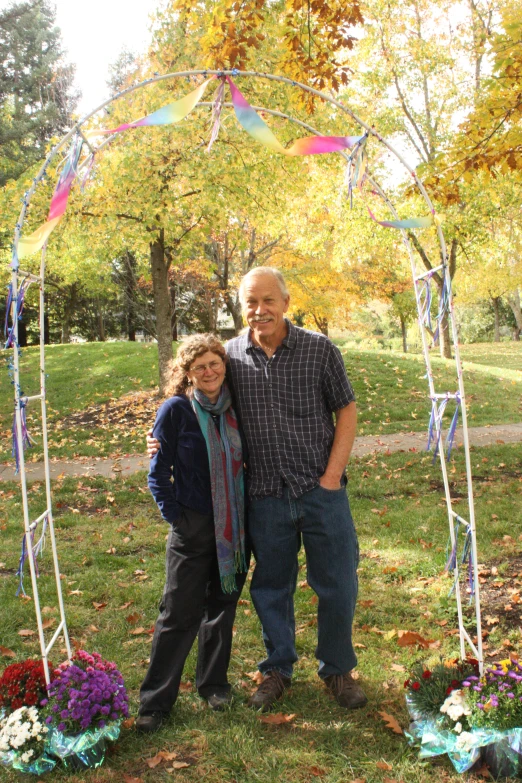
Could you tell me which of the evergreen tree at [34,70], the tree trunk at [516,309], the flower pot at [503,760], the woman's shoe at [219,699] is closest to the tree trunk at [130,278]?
the evergreen tree at [34,70]

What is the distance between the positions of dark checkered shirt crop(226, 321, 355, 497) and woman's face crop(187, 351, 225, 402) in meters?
0.16

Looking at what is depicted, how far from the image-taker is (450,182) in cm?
635

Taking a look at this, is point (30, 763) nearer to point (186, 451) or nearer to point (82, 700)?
point (82, 700)

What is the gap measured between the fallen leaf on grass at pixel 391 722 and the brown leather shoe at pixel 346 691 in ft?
0.43

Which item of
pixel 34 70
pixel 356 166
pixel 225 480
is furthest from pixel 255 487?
pixel 34 70

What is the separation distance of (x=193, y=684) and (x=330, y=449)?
5.01ft

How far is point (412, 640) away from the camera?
3951 mm

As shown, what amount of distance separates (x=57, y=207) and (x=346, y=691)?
2705 millimetres

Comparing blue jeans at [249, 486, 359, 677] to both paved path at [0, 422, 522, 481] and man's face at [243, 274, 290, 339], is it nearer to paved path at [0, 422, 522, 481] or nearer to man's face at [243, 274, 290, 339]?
man's face at [243, 274, 290, 339]

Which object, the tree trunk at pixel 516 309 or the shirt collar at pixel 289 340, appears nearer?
the shirt collar at pixel 289 340

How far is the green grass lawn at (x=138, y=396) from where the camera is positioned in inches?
428

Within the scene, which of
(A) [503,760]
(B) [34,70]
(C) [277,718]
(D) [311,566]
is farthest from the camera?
(B) [34,70]

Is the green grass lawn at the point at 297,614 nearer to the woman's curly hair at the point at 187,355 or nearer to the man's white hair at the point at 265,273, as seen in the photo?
the woman's curly hair at the point at 187,355

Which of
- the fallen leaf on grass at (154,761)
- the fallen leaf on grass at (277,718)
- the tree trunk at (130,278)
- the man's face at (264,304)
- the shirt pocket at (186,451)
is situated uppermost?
the tree trunk at (130,278)
